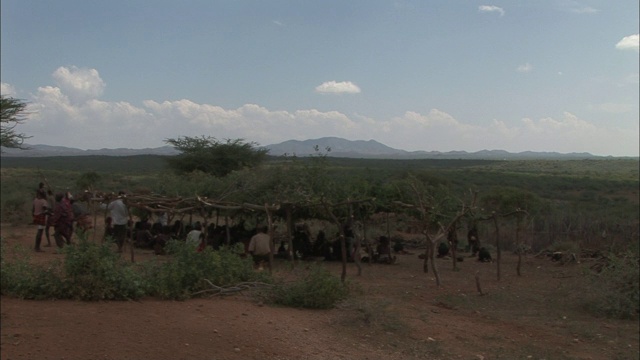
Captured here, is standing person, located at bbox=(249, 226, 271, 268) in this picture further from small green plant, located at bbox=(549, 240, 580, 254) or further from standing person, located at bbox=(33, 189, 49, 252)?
small green plant, located at bbox=(549, 240, 580, 254)

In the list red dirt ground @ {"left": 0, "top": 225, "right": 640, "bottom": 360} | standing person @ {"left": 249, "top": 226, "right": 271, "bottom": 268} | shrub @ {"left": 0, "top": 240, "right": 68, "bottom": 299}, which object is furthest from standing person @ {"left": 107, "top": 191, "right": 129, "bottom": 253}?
shrub @ {"left": 0, "top": 240, "right": 68, "bottom": 299}

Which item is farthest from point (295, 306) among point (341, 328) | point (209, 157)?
point (209, 157)

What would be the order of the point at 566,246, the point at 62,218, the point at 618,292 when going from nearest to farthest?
the point at 618,292, the point at 62,218, the point at 566,246

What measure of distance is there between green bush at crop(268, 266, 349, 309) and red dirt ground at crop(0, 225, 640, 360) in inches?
5.8

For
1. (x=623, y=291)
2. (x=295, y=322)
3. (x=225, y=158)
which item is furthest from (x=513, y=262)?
(x=225, y=158)

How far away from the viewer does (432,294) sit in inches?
469

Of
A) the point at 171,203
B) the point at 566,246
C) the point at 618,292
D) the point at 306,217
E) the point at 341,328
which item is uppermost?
the point at 171,203

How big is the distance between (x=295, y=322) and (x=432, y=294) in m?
4.76

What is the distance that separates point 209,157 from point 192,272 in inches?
894

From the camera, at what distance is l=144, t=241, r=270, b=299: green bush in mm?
8039

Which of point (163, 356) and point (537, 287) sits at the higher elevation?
point (163, 356)

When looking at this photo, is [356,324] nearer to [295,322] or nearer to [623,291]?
[295,322]

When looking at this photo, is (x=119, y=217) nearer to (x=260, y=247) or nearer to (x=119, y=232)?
(x=119, y=232)

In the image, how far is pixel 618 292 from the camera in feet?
36.8
